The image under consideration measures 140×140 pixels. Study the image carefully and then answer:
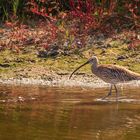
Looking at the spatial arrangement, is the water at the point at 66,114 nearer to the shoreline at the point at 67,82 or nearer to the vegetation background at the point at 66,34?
the shoreline at the point at 67,82

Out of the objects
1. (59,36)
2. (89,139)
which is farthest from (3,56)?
(89,139)

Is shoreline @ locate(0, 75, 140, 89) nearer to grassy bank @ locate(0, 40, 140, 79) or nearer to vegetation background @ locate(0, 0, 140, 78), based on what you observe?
grassy bank @ locate(0, 40, 140, 79)

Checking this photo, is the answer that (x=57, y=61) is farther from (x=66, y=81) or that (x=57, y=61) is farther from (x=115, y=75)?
(x=115, y=75)

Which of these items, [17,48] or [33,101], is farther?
[17,48]

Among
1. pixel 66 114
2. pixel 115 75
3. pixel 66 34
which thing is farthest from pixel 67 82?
pixel 66 114

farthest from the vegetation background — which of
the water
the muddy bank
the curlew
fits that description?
the water

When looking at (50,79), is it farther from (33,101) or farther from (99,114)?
(99,114)

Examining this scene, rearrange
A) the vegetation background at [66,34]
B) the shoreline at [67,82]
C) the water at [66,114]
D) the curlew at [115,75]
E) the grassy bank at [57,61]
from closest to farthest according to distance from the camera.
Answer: the water at [66,114], the curlew at [115,75], the shoreline at [67,82], the grassy bank at [57,61], the vegetation background at [66,34]

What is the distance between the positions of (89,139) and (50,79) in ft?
18.6

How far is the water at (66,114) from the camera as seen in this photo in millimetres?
8224

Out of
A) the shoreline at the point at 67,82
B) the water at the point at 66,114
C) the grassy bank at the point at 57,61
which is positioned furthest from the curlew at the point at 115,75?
the grassy bank at the point at 57,61

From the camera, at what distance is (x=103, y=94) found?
38.9 feet

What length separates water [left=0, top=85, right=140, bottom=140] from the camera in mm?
8224

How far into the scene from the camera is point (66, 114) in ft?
31.5
